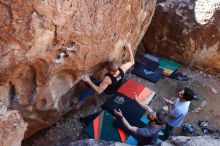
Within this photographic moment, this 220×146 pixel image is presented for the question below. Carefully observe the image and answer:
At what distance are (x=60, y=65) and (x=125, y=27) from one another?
159 centimetres

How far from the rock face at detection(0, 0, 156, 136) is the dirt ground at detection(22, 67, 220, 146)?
1.01 ft

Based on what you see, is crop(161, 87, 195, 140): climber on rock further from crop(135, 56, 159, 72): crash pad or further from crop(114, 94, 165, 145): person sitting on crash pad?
crop(135, 56, 159, 72): crash pad

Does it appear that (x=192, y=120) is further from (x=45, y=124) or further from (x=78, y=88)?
(x=45, y=124)

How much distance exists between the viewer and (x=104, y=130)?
640cm

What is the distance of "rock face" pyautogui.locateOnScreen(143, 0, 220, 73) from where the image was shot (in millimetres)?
8087

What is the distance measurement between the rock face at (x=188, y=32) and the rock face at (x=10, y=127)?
16.8ft

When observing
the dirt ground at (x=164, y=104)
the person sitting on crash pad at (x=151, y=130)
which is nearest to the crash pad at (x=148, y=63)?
the dirt ground at (x=164, y=104)

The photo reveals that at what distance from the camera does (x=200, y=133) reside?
22.7 ft

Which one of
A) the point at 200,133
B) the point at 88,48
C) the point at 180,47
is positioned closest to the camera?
the point at 88,48

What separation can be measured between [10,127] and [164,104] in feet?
13.0

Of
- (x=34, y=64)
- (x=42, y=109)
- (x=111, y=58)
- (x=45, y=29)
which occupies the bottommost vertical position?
(x=42, y=109)

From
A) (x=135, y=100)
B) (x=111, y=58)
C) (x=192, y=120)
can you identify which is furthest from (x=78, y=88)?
(x=192, y=120)

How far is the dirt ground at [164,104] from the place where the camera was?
6.43m

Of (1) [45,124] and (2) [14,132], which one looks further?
(1) [45,124]
